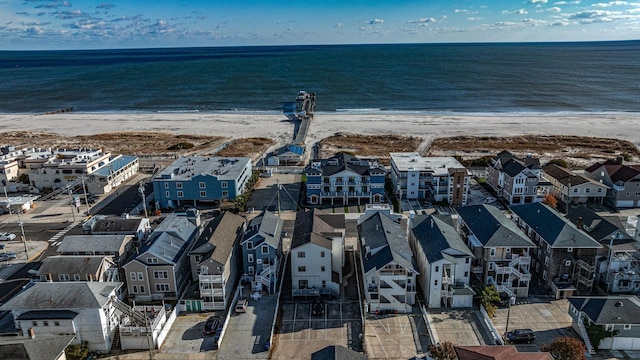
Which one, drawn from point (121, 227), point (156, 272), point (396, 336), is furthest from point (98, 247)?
point (396, 336)

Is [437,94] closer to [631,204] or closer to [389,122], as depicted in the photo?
[389,122]

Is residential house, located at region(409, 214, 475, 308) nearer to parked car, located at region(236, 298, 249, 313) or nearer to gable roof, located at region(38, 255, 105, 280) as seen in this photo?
parked car, located at region(236, 298, 249, 313)

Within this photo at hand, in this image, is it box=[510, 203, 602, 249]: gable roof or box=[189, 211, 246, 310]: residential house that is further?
box=[510, 203, 602, 249]: gable roof

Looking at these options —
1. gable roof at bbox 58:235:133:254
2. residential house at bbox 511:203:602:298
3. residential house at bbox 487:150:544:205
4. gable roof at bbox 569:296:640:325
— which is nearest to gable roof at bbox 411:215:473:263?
residential house at bbox 511:203:602:298

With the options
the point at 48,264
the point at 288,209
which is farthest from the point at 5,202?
the point at 288,209

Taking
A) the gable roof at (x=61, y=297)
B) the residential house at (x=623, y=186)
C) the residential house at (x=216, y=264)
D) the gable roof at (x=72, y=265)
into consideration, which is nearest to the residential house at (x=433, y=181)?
the residential house at (x=623, y=186)

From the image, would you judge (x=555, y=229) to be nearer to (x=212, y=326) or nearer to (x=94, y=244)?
(x=212, y=326)
